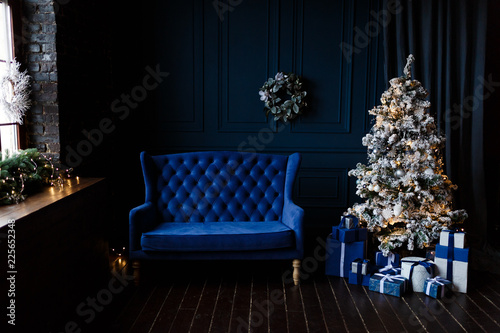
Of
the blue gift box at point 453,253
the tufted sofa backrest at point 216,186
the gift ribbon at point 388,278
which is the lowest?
the gift ribbon at point 388,278

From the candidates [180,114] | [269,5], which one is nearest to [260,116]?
[180,114]

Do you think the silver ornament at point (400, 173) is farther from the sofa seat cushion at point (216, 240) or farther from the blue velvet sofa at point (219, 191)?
the sofa seat cushion at point (216, 240)

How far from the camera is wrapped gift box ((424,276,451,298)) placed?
11.2 ft

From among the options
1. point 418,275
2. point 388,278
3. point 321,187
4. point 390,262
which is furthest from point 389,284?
point 321,187

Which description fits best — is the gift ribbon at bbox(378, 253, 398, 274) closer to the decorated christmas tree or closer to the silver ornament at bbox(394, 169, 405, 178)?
the decorated christmas tree

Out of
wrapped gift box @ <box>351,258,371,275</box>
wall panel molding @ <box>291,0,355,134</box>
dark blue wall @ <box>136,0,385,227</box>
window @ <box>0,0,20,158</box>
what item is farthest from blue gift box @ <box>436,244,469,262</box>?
window @ <box>0,0,20,158</box>

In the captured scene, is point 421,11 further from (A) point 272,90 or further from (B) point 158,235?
(B) point 158,235

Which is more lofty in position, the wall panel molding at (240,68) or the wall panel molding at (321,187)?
the wall panel molding at (240,68)

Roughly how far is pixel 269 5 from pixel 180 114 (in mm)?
1605

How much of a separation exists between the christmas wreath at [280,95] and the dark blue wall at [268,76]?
0.49 ft

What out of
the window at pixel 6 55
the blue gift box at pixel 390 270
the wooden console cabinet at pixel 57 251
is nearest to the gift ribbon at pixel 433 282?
the blue gift box at pixel 390 270

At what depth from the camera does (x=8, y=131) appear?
11.5 ft

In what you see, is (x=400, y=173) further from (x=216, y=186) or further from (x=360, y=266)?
(x=216, y=186)

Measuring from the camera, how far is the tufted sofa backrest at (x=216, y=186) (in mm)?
4156
